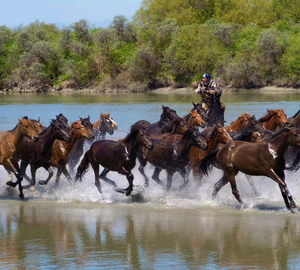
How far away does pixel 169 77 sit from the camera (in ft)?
196

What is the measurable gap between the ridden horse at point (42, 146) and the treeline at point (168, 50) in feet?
129

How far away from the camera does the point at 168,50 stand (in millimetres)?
60219

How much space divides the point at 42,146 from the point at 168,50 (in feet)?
160

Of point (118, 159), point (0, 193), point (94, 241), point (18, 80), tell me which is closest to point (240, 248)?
point (94, 241)

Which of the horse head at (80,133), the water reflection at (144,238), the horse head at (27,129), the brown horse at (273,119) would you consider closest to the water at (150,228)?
the water reflection at (144,238)

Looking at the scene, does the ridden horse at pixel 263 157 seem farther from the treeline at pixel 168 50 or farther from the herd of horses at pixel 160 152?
the treeline at pixel 168 50

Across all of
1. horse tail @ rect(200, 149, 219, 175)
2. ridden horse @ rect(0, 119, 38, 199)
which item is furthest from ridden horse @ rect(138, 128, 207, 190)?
ridden horse @ rect(0, 119, 38, 199)

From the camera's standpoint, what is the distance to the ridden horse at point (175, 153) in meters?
11.5

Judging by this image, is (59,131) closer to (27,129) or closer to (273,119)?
(27,129)

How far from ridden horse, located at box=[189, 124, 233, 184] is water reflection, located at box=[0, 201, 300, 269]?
1.38 metres

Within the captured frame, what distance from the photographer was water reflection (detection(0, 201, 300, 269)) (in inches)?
290

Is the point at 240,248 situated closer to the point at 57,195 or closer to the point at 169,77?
the point at 57,195

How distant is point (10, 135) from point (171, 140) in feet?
9.62

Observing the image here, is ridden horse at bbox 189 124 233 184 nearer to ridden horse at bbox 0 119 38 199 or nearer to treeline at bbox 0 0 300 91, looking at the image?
ridden horse at bbox 0 119 38 199
